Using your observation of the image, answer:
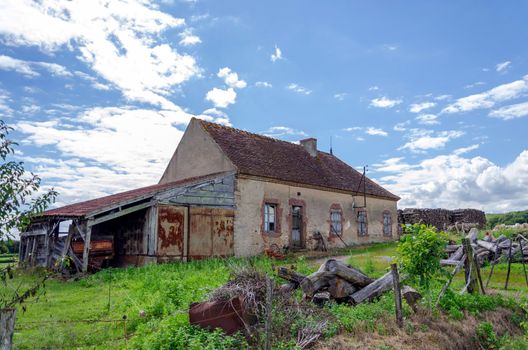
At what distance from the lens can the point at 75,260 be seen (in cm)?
1454

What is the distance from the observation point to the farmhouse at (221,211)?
15.4 metres

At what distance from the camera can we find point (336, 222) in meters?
22.6

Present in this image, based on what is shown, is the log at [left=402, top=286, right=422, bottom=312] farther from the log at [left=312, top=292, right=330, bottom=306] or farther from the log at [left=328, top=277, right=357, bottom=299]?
the log at [left=312, top=292, right=330, bottom=306]

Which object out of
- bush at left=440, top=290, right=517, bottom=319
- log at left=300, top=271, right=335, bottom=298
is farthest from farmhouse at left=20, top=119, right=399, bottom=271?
bush at left=440, top=290, right=517, bottom=319

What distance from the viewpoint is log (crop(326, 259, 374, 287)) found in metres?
8.21

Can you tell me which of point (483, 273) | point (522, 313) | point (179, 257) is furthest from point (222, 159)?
point (522, 313)

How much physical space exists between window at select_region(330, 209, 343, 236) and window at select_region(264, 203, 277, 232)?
4.29 m

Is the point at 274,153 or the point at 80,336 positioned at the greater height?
the point at 274,153

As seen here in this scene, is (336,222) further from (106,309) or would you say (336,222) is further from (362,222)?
(106,309)

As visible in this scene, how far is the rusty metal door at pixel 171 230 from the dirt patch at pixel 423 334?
1023cm

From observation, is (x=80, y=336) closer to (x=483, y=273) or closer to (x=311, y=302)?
(x=311, y=302)

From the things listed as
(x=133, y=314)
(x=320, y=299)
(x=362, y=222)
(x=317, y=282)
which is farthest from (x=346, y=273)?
(x=362, y=222)

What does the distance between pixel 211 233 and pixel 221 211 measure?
3.38 ft

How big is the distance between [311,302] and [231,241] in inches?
402
